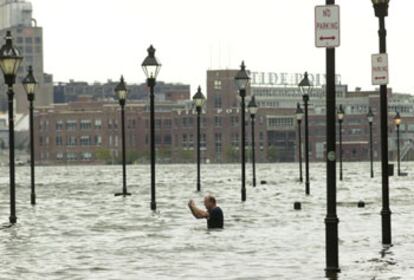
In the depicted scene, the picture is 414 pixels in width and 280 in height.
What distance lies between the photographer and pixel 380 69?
2388 centimetres

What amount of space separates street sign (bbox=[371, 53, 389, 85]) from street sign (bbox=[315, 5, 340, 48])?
15.4 feet

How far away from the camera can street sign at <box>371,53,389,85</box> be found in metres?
23.8

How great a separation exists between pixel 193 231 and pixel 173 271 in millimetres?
10050

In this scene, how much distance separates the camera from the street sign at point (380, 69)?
2378 cm

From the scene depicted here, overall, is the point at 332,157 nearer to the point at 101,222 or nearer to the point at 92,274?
the point at 92,274

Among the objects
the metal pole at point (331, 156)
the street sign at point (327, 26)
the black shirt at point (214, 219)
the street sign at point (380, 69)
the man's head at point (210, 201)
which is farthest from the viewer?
the black shirt at point (214, 219)

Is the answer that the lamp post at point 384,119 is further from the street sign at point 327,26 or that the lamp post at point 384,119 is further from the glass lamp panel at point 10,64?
the glass lamp panel at point 10,64

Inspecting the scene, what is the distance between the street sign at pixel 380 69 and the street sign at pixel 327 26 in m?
4.68

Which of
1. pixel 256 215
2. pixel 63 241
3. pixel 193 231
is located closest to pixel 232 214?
pixel 256 215

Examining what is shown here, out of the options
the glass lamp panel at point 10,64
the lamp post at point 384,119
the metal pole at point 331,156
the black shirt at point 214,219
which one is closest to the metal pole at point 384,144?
the lamp post at point 384,119

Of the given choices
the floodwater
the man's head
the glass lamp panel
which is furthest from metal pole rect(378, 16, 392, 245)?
the glass lamp panel

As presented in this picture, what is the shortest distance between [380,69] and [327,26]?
4.85 metres

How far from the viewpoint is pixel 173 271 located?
2059cm

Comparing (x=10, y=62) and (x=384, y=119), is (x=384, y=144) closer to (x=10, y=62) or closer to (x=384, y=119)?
(x=384, y=119)
